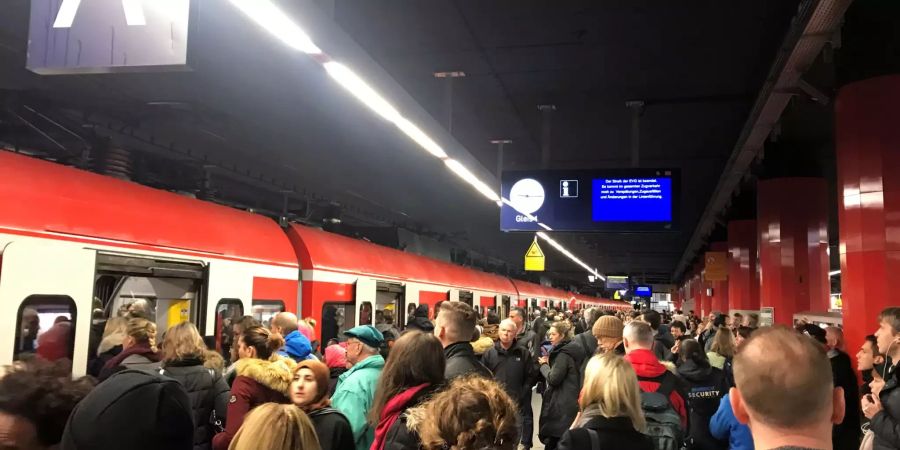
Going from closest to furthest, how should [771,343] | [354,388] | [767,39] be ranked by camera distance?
1. [771,343]
2. [354,388]
3. [767,39]

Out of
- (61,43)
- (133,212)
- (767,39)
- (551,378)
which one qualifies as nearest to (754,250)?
(767,39)

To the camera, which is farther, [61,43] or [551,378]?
[551,378]

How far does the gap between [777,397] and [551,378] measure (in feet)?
12.5

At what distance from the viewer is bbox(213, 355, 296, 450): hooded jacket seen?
11.3 ft

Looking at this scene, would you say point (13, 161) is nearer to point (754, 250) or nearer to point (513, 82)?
point (513, 82)

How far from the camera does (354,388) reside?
3420 mm

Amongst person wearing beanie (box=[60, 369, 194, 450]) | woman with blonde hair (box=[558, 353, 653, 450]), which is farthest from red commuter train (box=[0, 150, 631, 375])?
woman with blonde hair (box=[558, 353, 653, 450])

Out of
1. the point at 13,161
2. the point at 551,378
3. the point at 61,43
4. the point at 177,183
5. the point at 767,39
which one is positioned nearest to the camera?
the point at 61,43

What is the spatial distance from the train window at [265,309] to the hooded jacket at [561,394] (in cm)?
337

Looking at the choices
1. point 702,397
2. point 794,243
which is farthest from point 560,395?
point 794,243

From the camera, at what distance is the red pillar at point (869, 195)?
585 cm

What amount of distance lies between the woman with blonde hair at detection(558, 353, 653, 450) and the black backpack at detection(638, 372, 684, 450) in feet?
1.19

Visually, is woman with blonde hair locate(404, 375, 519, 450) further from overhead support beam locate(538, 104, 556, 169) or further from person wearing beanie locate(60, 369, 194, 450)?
overhead support beam locate(538, 104, 556, 169)

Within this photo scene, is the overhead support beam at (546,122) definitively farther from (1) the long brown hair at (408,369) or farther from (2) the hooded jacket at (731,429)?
(1) the long brown hair at (408,369)
